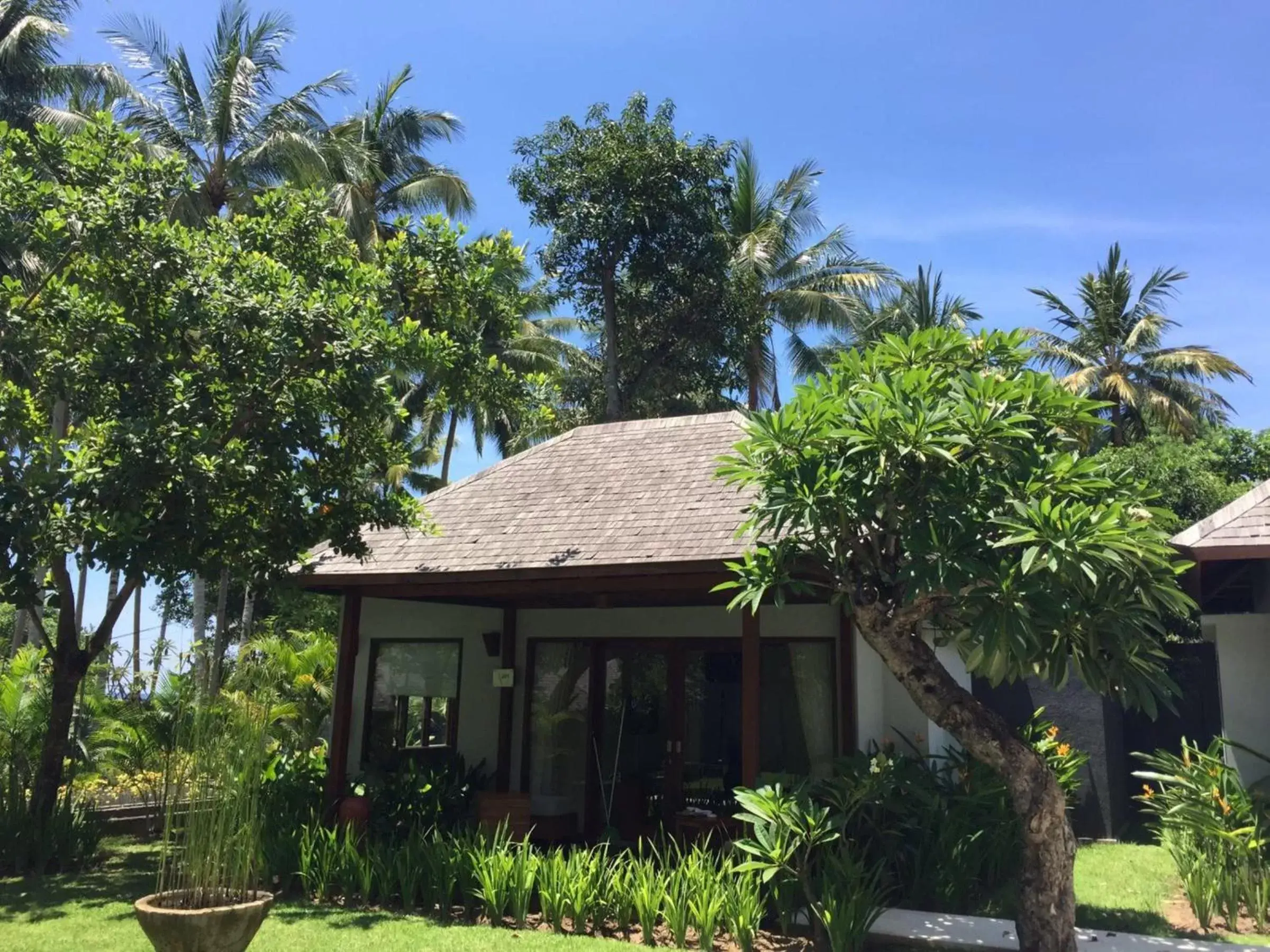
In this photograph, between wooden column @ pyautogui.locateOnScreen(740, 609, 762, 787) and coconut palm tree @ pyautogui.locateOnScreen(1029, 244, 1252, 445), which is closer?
wooden column @ pyautogui.locateOnScreen(740, 609, 762, 787)

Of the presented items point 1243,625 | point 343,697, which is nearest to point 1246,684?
point 1243,625

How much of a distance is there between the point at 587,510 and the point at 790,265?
17665mm

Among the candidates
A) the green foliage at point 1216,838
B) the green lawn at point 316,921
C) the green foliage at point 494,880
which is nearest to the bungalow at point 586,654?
the green foliage at point 494,880

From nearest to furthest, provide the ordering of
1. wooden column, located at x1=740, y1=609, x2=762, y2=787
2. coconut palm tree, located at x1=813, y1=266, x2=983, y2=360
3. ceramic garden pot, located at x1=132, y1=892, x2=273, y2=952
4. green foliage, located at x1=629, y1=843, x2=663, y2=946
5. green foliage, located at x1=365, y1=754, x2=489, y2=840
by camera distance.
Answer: ceramic garden pot, located at x1=132, y1=892, x2=273, y2=952
green foliage, located at x1=629, y1=843, x2=663, y2=946
wooden column, located at x1=740, y1=609, x2=762, y2=787
green foliage, located at x1=365, y1=754, x2=489, y2=840
coconut palm tree, located at x1=813, y1=266, x2=983, y2=360

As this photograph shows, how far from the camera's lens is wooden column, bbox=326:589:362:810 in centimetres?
1019

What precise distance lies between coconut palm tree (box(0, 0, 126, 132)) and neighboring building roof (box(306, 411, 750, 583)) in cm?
1569

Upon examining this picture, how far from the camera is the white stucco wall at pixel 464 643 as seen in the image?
12.3 metres

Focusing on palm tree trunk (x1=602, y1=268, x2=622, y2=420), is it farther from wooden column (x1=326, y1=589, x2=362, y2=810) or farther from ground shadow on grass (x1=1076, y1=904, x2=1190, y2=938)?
ground shadow on grass (x1=1076, y1=904, x2=1190, y2=938)

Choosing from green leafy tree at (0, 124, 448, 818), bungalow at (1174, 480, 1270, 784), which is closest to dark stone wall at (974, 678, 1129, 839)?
bungalow at (1174, 480, 1270, 784)

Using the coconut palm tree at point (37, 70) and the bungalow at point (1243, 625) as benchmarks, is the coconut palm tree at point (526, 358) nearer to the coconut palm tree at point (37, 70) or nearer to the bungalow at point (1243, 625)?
the bungalow at point (1243, 625)

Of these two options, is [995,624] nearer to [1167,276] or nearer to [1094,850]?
[1094,850]

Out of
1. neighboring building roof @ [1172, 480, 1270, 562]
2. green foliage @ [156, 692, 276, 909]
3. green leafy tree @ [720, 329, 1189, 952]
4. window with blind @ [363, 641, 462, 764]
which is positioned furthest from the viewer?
window with blind @ [363, 641, 462, 764]

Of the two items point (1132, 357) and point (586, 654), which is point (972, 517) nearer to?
point (586, 654)

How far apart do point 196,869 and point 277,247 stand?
638 cm
